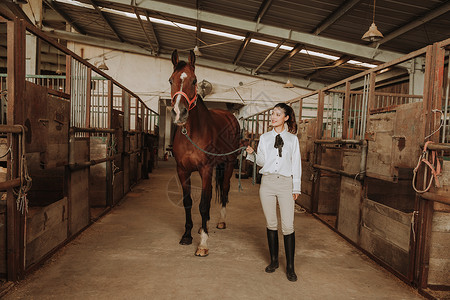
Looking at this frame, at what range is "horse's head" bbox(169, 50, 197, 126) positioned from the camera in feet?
8.40

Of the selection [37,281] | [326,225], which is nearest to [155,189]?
[326,225]

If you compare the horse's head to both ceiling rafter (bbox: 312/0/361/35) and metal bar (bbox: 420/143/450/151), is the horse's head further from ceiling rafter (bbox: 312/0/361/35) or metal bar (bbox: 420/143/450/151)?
ceiling rafter (bbox: 312/0/361/35)

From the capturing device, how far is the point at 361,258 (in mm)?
2746

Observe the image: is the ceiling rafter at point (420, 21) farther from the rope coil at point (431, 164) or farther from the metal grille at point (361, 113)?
the rope coil at point (431, 164)

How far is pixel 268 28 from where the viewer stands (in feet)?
26.7

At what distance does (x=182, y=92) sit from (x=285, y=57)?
31.0 ft

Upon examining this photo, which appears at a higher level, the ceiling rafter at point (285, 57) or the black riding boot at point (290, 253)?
the ceiling rafter at point (285, 57)

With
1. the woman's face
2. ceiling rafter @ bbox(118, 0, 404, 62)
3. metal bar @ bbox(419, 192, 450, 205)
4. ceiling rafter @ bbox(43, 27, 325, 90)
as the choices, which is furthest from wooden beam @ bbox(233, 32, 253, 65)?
metal bar @ bbox(419, 192, 450, 205)

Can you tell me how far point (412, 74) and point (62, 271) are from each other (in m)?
8.80

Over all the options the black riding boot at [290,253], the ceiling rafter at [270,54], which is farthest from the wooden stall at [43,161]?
the ceiling rafter at [270,54]

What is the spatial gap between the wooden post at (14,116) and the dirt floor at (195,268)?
0.21 meters

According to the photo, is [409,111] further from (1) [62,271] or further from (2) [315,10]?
(2) [315,10]

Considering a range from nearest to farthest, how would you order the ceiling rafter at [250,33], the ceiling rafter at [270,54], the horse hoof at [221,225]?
the horse hoof at [221,225] → the ceiling rafter at [250,33] → the ceiling rafter at [270,54]

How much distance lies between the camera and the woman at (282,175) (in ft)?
7.32
